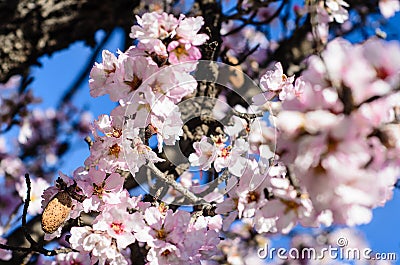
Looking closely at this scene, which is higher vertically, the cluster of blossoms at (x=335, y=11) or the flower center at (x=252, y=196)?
the cluster of blossoms at (x=335, y=11)

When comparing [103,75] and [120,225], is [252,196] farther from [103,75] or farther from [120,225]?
[103,75]

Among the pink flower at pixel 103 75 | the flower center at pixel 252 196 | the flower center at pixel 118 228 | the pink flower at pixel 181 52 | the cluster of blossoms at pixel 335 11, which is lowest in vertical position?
the flower center at pixel 118 228

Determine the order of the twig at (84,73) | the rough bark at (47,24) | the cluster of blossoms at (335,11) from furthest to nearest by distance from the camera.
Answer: the twig at (84,73) → the rough bark at (47,24) → the cluster of blossoms at (335,11)

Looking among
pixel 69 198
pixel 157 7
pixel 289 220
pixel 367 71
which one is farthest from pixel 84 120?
pixel 367 71

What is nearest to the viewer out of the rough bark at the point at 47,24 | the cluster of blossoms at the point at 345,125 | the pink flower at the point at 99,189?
the cluster of blossoms at the point at 345,125

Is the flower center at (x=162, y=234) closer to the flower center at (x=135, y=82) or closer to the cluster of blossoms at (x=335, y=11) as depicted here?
the flower center at (x=135, y=82)

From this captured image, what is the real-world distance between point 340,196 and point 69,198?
24.7 inches

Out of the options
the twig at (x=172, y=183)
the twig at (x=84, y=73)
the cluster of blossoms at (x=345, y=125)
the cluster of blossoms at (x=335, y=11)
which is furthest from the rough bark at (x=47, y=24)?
the cluster of blossoms at (x=345, y=125)

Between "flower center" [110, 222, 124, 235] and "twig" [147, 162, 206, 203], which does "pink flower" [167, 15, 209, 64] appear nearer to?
"twig" [147, 162, 206, 203]

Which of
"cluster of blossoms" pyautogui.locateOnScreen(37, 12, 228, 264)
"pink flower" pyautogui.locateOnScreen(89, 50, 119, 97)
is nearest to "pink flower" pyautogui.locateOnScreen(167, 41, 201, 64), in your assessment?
"cluster of blossoms" pyautogui.locateOnScreen(37, 12, 228, 264)

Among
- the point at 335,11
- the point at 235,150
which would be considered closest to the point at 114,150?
the point at 235,150

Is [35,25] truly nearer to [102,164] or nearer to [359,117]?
[102,164]

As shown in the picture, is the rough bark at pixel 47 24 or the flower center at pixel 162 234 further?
the rough bark at pixel 47 24

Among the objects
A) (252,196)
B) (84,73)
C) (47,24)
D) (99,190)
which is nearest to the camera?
(252,196)
